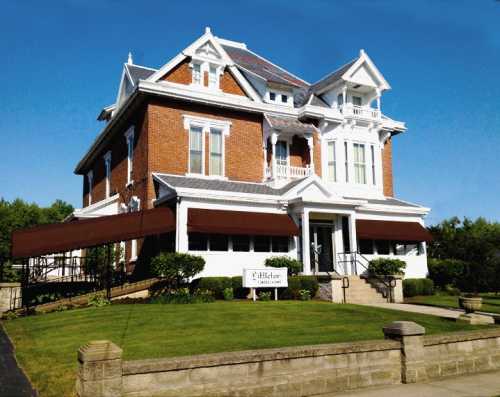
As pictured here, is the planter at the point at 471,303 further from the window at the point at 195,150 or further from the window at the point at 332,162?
the window at the point at 195,150

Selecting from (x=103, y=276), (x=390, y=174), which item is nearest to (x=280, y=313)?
(x=103, y=276)

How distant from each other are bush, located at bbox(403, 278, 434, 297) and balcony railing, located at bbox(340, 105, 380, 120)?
9696 millimetres

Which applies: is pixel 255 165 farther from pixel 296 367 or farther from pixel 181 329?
pixel 296 367

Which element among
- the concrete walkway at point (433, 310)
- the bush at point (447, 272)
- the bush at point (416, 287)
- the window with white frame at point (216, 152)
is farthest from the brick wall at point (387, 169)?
the concrete walkway at point (433, 310)

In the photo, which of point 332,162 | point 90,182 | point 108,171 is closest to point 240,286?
point 332,162

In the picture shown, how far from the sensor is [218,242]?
21.6m

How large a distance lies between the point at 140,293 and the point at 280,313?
7.02 m

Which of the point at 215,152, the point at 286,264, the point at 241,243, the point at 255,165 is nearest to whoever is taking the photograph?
the point at 286,264

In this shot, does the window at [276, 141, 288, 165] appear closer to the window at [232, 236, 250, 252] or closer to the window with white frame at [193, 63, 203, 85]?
the window with white frame at [193, 63, 203, 85]

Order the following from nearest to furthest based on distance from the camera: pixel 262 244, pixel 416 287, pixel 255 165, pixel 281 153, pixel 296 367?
pixel 296 367 → pixel 262 244 → pixel 416 287 → pixel 255 165 → pixel 281 153

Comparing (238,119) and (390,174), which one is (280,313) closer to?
(238,119)

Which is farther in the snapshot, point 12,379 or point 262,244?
point 262,244

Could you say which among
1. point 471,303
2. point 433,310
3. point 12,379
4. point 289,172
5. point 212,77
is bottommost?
point 12,379

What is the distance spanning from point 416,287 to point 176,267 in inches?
445
